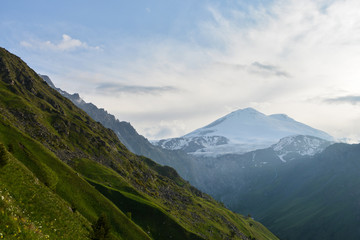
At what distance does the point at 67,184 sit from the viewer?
75688 millimetres

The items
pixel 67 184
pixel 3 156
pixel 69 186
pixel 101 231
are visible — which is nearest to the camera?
pixel 3 156

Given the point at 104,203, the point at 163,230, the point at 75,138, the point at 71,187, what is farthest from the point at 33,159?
the point at 75,138

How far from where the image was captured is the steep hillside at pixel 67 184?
40.6 meters

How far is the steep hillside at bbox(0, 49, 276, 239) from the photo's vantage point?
4062 cm

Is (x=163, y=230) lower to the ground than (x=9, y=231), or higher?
lower

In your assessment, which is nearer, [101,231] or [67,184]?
[101,231]

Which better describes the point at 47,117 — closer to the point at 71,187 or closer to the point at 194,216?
the point at 71,187

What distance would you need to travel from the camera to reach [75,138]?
140m

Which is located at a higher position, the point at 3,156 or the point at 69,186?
the point at 3,156

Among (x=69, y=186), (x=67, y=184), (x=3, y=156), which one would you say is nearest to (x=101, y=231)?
(x=3, y=156)

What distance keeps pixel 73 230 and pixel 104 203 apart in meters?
Answer: 39.2

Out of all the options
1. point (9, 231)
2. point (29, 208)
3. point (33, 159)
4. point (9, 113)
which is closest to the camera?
point (9, 231)

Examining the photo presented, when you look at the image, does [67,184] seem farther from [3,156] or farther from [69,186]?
[3,156]

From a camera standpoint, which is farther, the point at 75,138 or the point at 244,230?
the point at 244,230
